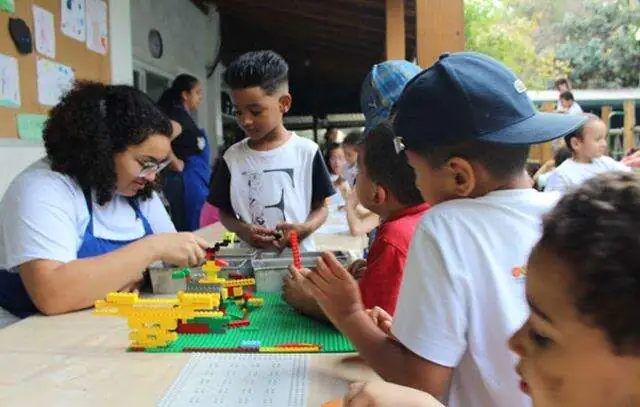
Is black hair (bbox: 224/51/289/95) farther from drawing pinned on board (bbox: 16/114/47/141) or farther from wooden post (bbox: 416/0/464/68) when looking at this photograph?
drawing pinned on board (bbox: 16/114/47/141)

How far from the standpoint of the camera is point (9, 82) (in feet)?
9.21

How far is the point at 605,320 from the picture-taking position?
1.88 ft

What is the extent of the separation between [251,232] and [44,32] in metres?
1.85

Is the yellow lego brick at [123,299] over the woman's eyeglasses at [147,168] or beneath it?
beneath

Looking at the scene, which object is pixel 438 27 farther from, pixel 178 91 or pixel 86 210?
pixel 178 91

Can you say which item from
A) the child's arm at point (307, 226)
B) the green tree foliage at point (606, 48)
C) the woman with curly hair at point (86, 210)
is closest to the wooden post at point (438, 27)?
the child's arm at point (307, 226)

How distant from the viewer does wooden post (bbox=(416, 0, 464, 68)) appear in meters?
2.80

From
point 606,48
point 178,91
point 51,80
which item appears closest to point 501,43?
point 606,48

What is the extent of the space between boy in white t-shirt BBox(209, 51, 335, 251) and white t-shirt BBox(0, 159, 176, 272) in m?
0.61

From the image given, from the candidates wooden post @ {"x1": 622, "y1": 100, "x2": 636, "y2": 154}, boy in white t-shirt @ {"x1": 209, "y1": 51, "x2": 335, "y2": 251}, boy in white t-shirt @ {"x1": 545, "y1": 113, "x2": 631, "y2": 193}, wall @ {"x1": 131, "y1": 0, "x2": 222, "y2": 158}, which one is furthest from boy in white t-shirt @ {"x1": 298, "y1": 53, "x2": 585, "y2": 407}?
wooden post @ {"x1": 622, "y1": 100, "x2": 636, "y2": 154}

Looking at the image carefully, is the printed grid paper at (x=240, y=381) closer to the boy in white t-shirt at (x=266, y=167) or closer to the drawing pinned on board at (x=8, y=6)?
the boy in white t-shirt at (x=266, y=167)

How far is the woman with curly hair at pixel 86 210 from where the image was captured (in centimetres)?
153

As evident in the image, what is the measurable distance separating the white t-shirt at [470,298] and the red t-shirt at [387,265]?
245mm

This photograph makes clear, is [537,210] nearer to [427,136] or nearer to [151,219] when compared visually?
[427,136]
